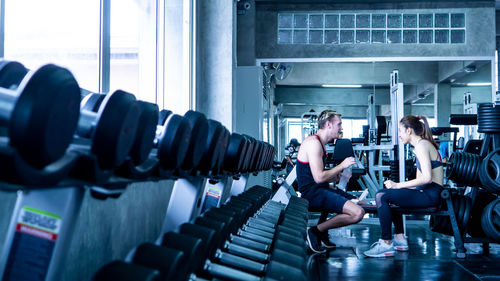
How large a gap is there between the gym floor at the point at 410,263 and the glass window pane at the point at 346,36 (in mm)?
3035

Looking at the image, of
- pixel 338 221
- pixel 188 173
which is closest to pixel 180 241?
pixel 188 173

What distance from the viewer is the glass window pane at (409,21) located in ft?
22.4

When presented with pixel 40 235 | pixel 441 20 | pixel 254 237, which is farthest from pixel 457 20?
pixel 40 235

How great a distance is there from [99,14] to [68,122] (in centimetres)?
198

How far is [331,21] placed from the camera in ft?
22.8

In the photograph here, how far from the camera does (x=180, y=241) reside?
4.08 ft

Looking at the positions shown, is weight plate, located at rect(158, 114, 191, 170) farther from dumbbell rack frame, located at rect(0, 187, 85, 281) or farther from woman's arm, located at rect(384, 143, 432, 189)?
woman's arm, located at rect(384, 143, 432, 189)

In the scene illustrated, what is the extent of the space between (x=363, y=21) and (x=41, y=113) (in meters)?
6.70

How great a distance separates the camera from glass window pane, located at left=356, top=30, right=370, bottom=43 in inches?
271

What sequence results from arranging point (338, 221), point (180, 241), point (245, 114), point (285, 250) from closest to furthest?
point (180, 241) → point (285, 250) → point (338, 221) → point (245, 114)

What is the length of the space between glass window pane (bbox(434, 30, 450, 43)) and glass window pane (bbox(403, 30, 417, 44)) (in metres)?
0.27

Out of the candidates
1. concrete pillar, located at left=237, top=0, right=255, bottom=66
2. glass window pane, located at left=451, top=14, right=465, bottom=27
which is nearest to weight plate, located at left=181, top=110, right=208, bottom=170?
concrete pillar, located at left=237, top=0, right=255, bottom=66

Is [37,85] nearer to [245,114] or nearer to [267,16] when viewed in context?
[245,114]

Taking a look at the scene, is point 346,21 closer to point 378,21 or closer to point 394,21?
point 378,21
